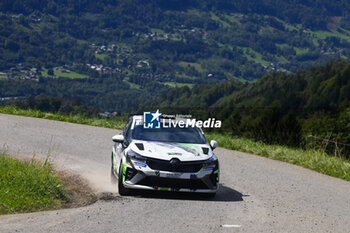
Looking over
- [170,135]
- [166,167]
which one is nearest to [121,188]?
[166,167]

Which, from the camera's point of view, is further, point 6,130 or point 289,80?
point 289,80

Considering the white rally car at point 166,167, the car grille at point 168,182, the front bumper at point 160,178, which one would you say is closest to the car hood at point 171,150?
the white rally car at point 166,167

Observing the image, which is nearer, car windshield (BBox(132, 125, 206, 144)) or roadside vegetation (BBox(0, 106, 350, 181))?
car windshield (BBox(132, 125, 206, 144))

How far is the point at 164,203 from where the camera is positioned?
31.9ft

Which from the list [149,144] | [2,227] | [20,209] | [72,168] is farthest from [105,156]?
[2,227]

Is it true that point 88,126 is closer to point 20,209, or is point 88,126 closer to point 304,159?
point 304,159

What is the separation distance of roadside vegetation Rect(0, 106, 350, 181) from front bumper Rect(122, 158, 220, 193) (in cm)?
616

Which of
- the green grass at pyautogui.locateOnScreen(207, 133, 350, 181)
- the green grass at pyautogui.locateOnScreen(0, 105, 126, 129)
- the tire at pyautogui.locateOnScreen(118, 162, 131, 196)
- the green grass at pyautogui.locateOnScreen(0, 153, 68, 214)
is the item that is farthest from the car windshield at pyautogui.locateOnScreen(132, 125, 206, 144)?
the green grass at pyautogui.locateOnScreen(0, 105, 126, 129)

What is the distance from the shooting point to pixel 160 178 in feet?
32.6

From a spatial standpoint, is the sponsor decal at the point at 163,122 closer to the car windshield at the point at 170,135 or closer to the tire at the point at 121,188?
the car windshield at the point at 170,135

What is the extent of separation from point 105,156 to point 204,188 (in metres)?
6.54

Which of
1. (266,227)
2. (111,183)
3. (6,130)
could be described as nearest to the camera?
(266,227)

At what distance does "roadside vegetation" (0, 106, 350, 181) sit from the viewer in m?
15.8

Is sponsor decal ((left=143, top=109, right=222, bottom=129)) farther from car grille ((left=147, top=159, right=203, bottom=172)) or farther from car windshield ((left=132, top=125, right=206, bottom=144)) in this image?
car grille ((left=147, top=159, right=203, bottom=172))
